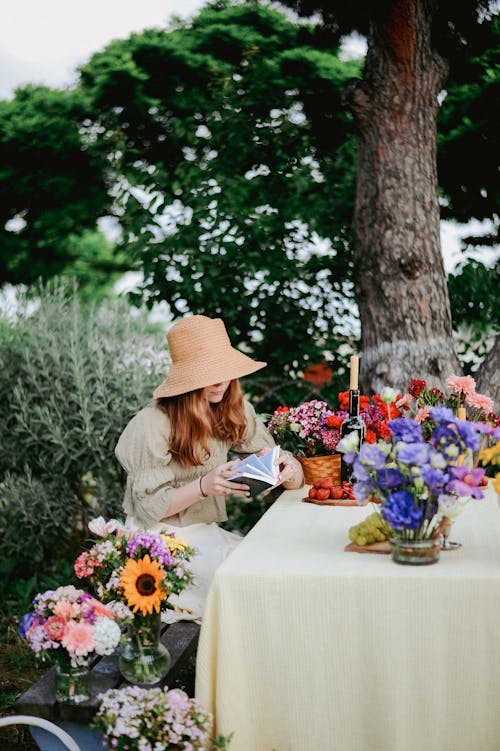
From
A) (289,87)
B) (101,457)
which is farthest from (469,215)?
(101,457)

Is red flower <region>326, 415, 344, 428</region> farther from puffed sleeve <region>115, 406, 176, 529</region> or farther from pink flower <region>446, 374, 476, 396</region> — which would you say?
puffed sleeve <region>115, 406, 176, 529</region>

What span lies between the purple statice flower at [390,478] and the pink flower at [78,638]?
0.89 meters

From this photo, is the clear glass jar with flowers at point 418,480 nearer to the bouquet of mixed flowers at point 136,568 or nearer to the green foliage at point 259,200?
the bouquet of mixed flowers at point 136,568

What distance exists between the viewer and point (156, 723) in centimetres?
217

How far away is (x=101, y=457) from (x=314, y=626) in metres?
2.84

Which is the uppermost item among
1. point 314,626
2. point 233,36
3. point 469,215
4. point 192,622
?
point 233,36

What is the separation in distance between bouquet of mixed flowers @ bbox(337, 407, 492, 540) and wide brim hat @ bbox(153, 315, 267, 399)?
1.14m

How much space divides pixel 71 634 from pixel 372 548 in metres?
0.84

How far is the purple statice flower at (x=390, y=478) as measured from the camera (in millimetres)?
2080

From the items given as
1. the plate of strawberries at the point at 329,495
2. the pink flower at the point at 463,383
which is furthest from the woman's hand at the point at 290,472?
the pink flower at the point at 463,383

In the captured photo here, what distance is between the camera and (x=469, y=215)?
554cm

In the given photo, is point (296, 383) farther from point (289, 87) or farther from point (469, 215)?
point (289, 87)

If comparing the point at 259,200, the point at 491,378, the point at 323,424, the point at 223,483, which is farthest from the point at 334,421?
the point at 259,200

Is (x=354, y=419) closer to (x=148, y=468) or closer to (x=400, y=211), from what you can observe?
(x=148, y=468)
